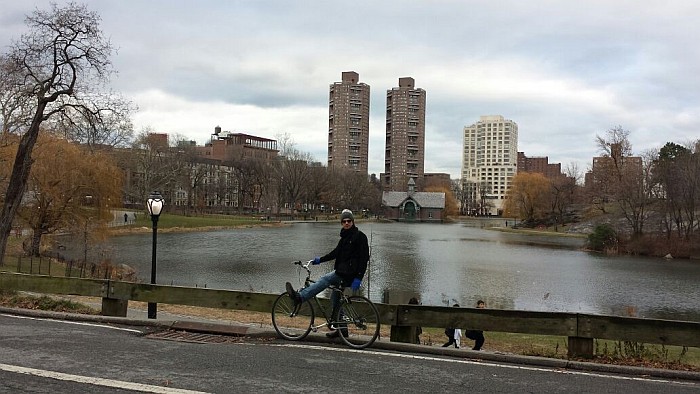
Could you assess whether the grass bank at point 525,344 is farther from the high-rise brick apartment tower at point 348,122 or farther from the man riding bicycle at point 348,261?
the high-rise brick apartment tower at point 348,122

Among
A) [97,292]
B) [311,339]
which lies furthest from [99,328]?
[311,339]

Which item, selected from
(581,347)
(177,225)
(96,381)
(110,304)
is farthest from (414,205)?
(96,381)

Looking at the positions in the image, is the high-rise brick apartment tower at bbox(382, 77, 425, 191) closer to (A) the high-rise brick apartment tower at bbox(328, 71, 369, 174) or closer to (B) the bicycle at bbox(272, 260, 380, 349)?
(A) the high-rise brick apartment tower at bbox(328, 71, 369, 174)

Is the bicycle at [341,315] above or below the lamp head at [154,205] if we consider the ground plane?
below

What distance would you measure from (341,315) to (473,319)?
1.81 m

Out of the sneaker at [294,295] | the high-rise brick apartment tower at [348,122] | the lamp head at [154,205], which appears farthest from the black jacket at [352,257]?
the high-rise brick apartment tower at [348,122]

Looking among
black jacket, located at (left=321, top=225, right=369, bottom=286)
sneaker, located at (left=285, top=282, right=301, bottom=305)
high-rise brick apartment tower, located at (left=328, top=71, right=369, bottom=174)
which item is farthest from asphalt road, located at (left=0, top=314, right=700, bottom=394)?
high-rise brick apartment tower, located at (left=328, top=71, right=369, bottom=174)

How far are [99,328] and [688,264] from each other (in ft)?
152

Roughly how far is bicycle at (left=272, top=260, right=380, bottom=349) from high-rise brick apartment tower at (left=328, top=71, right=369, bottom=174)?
16717 cm

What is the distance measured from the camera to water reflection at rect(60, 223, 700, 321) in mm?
22375

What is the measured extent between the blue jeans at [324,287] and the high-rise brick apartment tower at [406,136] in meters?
168

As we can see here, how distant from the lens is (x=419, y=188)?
166 meters

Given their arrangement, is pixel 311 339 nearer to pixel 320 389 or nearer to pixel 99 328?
pixel 320 389

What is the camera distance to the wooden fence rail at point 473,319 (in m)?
6.78
